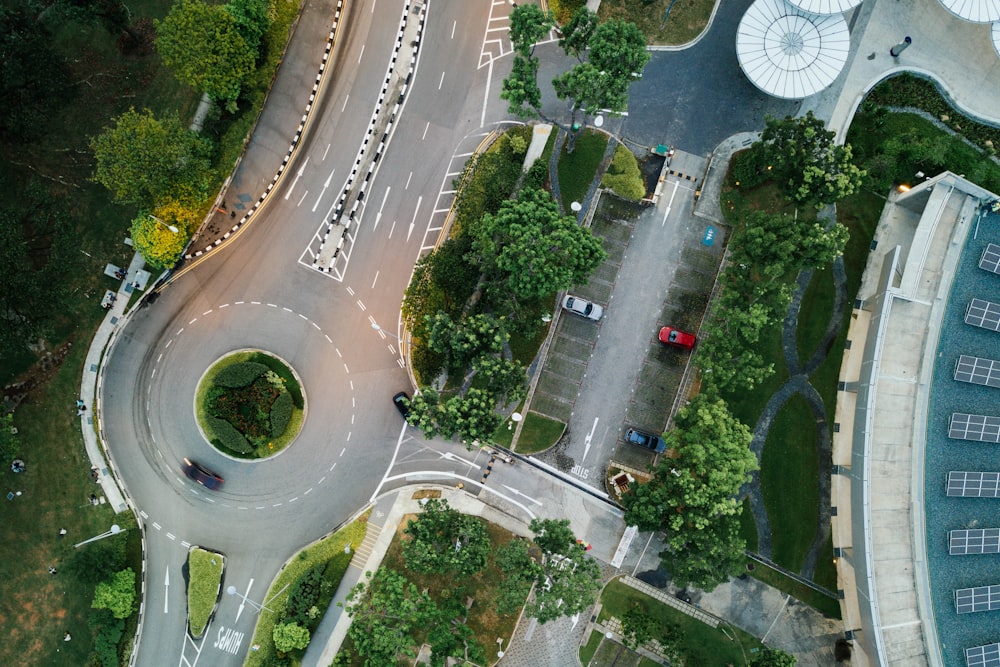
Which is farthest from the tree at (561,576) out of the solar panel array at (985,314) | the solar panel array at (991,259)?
the solar panel array at (991,259)

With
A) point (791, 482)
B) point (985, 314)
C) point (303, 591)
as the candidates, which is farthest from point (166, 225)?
point (985, 314)

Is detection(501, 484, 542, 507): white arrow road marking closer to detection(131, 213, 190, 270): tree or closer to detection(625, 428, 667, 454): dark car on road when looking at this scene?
detection(625, 428, 667, 454): dark car on road

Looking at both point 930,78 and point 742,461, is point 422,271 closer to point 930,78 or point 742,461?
point 742,461

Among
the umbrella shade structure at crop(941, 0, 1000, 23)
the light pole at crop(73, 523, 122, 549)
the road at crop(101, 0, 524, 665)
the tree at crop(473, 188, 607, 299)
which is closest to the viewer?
the tree at crop(473, 188, 607, 299)

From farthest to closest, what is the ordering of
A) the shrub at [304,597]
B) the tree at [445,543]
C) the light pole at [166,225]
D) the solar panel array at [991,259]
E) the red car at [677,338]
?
the shrub at [304,597], the red car at [677,338], the light pole at [166,225], the solar panel array at [991,259], the tree at [445,543]

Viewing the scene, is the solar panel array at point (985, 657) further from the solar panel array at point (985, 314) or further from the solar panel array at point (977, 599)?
the solar panel array at point (985, 314)

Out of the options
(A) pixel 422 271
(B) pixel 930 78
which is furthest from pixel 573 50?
(B) pixel 930 78

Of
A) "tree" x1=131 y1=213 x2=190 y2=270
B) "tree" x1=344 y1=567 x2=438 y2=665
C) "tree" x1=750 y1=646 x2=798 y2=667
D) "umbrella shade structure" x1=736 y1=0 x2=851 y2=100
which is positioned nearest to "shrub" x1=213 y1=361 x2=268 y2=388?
"tree" x1=131 y1=213 x2=190 y2=270
